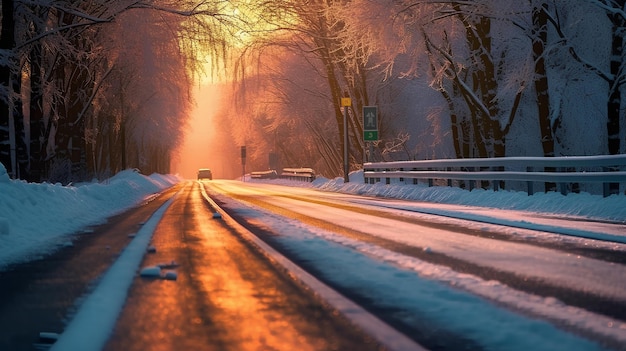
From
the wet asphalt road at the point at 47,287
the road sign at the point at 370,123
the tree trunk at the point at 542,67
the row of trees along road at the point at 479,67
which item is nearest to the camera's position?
the wet asphalt road at the point at 47,287

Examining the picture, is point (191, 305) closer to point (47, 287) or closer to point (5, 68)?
point (47, 287)

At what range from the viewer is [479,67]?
23.1m

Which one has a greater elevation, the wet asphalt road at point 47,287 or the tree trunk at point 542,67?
the tree trunk at point 542,67

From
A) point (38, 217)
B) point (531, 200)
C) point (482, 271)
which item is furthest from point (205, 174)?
point (482, 271)

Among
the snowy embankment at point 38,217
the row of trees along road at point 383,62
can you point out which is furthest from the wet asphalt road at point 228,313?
the row of trees along road at point 383,62

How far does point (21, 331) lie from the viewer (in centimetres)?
425

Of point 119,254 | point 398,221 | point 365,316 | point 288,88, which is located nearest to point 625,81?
point 398,221

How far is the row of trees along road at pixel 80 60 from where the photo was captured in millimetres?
19391

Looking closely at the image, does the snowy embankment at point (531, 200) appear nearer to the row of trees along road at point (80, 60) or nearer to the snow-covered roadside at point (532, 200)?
the snow-covered roadside at point (532, 200)

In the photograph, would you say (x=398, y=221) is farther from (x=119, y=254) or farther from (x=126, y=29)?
(x=126, y=29)

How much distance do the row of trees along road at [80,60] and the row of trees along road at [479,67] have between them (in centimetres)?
452

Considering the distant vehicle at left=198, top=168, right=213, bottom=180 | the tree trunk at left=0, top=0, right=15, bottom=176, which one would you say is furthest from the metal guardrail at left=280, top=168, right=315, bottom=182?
the distant vehicle at left=198, top=168, right=213, bottom=180

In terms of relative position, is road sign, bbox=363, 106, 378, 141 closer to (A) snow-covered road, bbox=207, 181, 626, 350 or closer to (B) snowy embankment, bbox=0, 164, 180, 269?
(B) snowy embankment, bbox=0, 164, 180, 269

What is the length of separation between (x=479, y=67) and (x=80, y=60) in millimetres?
13474
